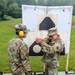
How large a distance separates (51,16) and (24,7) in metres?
0.59

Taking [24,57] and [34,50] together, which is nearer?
[24,57]

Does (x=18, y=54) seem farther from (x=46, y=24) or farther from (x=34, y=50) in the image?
(x=46, y=24)

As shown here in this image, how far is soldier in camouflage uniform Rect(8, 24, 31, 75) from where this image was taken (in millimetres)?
4579

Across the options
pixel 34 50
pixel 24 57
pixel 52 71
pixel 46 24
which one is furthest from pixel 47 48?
pixel 46 24

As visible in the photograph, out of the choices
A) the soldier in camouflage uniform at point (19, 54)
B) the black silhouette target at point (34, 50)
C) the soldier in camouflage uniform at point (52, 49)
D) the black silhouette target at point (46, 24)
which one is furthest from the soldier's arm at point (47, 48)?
the black silhouette target at point (46, 24)

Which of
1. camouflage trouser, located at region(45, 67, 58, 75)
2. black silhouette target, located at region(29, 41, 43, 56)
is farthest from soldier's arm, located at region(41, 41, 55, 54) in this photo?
black silhouette target, located at region(29, 41, 43, 56)

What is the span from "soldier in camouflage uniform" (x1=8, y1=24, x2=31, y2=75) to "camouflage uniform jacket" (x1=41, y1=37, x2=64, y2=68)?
325 mm

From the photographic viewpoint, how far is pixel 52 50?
4.61m

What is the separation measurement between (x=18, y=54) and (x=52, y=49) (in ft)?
1.83

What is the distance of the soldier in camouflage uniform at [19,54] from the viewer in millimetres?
4579

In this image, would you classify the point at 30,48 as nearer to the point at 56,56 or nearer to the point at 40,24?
the point at 40,24

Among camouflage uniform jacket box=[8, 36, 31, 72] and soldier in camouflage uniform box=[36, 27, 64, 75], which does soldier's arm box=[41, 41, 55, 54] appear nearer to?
soldier in camouflage uniform box=[36, 27, 64, 75]

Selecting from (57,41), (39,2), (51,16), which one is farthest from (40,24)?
(39,2)

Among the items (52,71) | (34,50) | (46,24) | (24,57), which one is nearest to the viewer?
(24,57)
